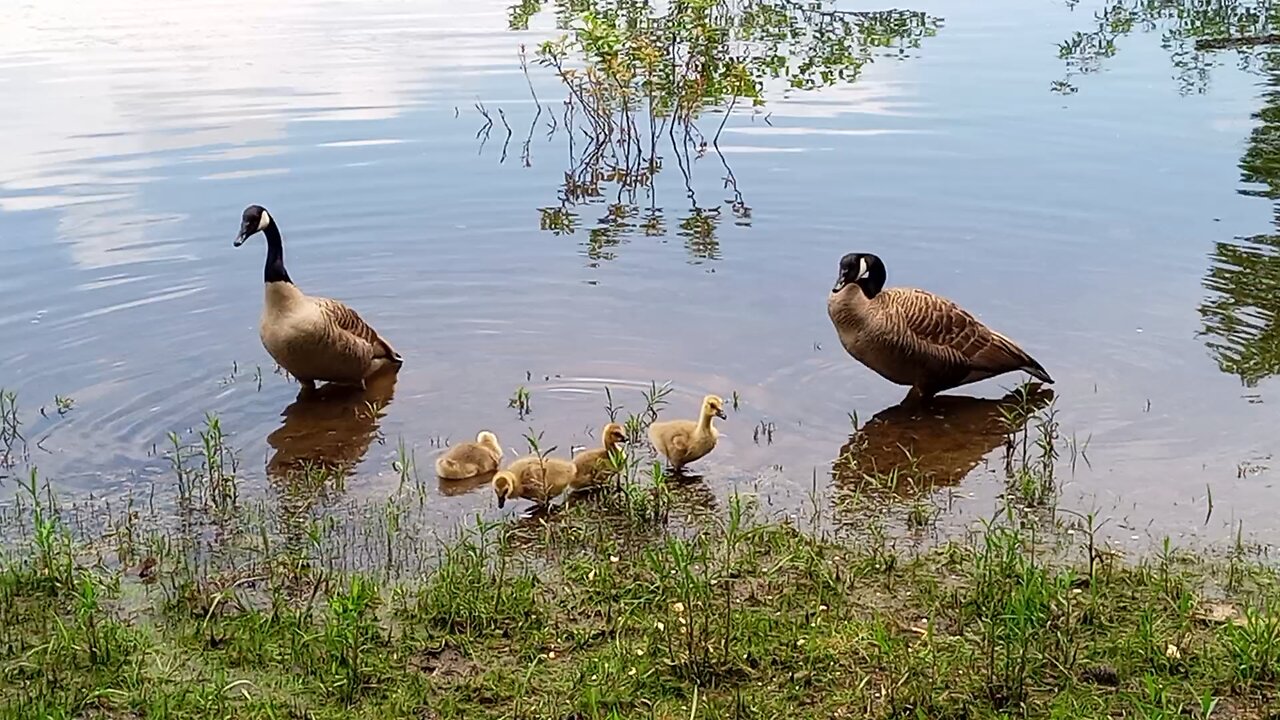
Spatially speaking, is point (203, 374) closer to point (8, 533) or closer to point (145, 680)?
point (8, 533)

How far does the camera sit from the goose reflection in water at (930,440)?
8.29 meters

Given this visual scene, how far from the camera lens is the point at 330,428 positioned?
952 centimetres

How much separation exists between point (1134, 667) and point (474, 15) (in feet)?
80.4

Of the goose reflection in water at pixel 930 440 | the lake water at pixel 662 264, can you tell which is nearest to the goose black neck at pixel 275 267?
the lake water at pixel 662 264

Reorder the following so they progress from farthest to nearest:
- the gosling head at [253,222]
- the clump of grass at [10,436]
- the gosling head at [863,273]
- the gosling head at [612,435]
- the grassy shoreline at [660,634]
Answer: the gosling head at [253,222] → the gosling head at [863,273] → the clump of grass at [10,436] → the gosling head at [612,435] → the grassy shoreline at [660,634]

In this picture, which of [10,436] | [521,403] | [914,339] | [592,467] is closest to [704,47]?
[914,339]

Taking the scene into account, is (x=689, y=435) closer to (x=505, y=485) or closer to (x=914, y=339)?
(x=505, y=485)

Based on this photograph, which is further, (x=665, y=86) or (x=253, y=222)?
(x=665, y=86)

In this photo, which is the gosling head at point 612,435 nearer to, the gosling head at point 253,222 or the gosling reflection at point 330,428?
the gosling reflection at point 330,428

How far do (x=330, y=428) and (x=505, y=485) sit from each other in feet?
7.93

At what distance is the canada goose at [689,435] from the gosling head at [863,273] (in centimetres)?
192

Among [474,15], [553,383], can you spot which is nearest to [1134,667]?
[553,383]

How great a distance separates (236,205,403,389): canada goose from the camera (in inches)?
384

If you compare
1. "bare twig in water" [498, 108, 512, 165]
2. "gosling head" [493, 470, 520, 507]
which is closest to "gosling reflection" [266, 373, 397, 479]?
"gosling head" [493, 470, 520, 507]
